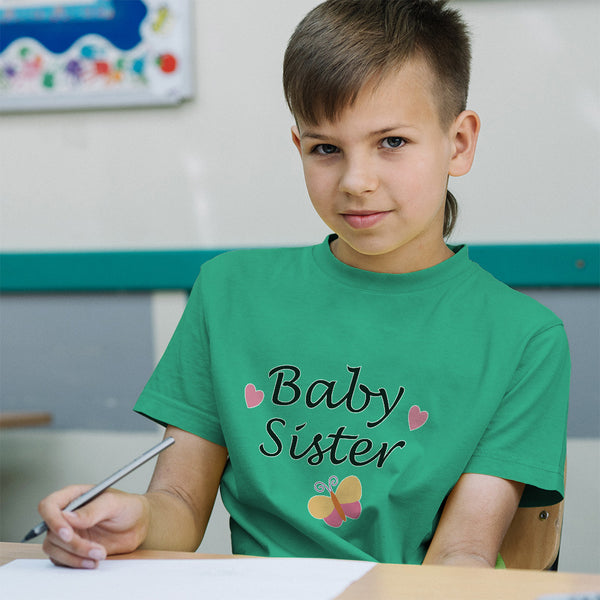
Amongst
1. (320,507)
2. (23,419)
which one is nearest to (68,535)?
(320,507)

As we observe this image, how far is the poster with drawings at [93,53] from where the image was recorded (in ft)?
5.75

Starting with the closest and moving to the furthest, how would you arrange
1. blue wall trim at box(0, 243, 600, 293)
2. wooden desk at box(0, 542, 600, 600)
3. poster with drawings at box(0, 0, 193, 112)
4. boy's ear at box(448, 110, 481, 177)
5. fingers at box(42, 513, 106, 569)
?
wooden desk at box(0, 542, 600, 600)
fingers at box(42, 513, 106, 569)
boy's ear at box(448, 110, 481, 177)
blue wall trim at box(0, 243, 600, 293)
poster with drawings at box(0, 0, 193, 112)

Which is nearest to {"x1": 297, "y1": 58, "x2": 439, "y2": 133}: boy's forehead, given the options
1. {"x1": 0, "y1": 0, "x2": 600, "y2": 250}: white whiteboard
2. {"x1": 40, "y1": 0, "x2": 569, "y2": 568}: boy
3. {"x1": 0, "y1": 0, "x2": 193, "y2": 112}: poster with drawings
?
{"x1": 40, "y1": 0, "x2": 569, "y2": 568}: boy

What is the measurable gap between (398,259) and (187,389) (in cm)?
30

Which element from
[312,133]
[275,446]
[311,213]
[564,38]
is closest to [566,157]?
[564,38]

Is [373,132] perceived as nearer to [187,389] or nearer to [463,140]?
[463,140]

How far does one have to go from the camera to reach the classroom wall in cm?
161

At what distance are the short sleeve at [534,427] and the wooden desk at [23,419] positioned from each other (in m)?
1.12

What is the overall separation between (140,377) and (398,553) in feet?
3.55

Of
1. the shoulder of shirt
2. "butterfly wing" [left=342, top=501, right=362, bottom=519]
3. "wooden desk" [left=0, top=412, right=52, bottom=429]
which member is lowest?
"wooden desk" [left=0, top=412, right=52, bottom=429]

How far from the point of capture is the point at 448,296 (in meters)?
0.97

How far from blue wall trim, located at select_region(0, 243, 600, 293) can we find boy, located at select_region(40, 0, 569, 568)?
65 centimetres

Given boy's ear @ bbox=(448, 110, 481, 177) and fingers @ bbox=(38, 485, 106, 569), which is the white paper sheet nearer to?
fingers @ bbox=(38, 485, 106, 569)

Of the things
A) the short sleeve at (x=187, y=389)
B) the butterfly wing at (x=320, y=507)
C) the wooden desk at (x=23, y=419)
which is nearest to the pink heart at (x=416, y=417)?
the butterfly wing at (x=320, y=507)
